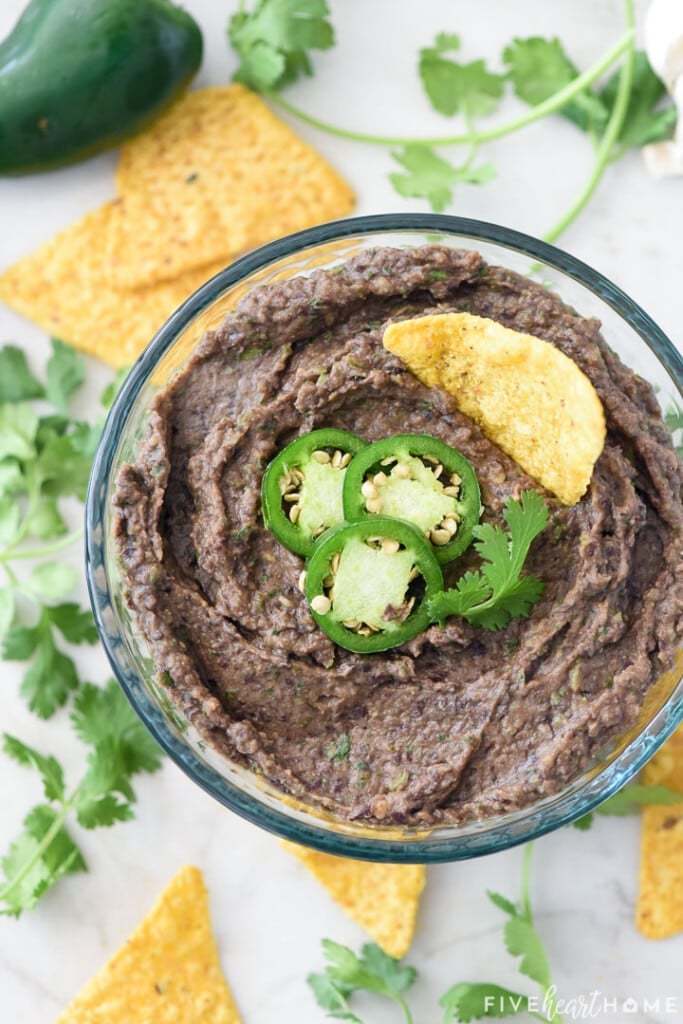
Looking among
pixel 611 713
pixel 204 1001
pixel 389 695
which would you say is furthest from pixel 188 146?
pixel 204 1001

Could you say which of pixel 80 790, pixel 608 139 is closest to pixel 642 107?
pixel 608 139

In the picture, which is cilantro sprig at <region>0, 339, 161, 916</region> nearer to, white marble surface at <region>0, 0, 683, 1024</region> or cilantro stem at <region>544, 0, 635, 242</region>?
white marble surface at <region>0, 0, 683, 1024</region>

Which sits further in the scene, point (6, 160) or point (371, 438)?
point (6, 160)

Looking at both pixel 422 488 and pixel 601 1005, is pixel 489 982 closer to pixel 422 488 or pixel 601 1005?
pixel 601 1005

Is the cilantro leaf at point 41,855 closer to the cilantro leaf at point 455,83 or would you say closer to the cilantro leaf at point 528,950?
the cilantro leaf at point 528,950

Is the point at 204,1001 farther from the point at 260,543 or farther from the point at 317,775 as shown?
the point at 260,543

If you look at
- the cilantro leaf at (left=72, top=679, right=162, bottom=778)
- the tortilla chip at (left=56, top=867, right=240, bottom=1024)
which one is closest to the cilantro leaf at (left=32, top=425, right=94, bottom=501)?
the cilantro leaf at (left=72, top=679, right=162, bottom=778)

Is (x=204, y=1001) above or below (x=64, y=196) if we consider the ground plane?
below
